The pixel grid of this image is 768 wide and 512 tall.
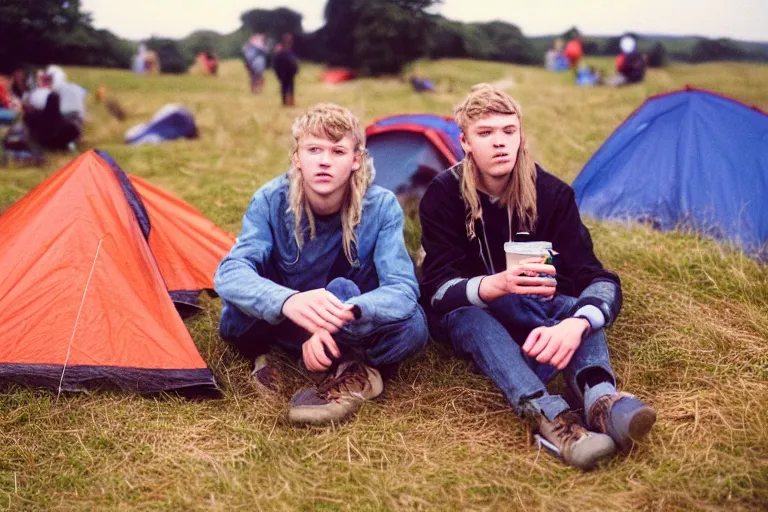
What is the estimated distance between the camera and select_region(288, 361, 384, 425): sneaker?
238cm

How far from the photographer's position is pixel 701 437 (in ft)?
7.24

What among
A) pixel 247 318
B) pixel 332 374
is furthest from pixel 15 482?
pixel 332 374

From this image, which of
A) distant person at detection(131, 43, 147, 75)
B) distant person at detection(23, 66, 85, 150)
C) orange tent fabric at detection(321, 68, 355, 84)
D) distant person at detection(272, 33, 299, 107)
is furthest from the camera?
orange tent fabric at detection(321, 68, 355, 84)

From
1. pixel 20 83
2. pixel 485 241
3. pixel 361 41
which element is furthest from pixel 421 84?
pixel 485 241

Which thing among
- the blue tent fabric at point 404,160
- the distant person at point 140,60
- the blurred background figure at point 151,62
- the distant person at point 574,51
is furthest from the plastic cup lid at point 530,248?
the blurred background figure at point 151,62

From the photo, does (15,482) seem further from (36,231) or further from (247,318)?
(36,231)

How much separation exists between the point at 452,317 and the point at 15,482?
1.62 m

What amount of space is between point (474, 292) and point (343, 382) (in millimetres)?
613

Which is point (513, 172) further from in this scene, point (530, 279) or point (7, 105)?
point (7, 105)

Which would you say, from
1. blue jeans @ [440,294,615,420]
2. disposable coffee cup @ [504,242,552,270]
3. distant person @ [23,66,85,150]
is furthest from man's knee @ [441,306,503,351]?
distant person @ [23,66,85,150]

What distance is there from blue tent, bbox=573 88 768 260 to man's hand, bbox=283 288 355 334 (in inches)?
105

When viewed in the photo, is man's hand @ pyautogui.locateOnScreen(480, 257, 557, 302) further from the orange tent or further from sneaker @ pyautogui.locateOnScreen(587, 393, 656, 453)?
the orange tent

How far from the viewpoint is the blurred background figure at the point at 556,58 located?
20.8m

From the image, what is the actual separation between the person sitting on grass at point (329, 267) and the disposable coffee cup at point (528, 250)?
1.47 ft
